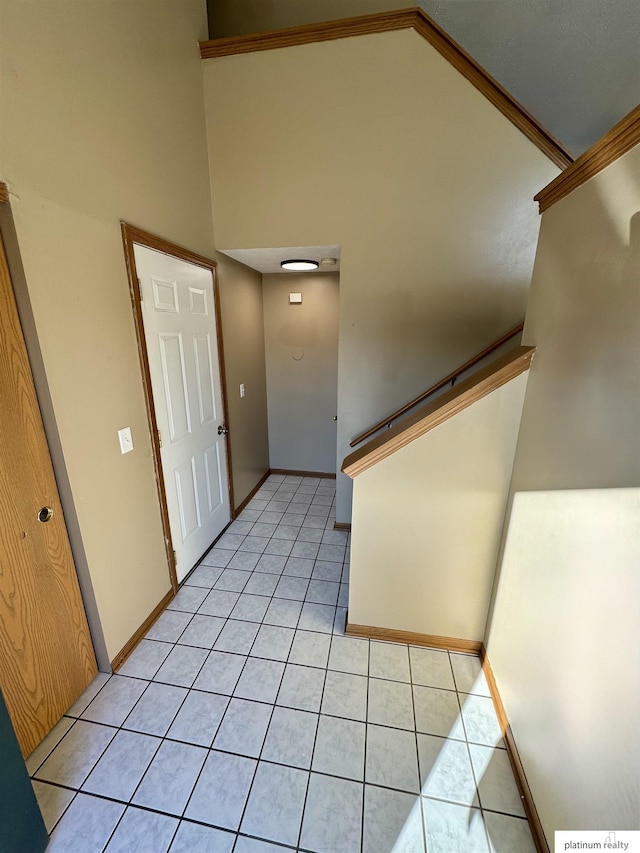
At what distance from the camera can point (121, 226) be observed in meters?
1.55

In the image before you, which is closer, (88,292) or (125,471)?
(88,292)

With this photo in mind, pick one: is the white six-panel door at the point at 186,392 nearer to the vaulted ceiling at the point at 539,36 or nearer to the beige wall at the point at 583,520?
the beige wall at the point at 583,520

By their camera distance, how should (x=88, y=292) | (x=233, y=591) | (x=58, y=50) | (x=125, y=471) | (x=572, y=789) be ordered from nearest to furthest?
(x=572, y=789) < (x=58, y=50) < (x=88, y=292) < (x=125, y=471) < (x=233, y=591)

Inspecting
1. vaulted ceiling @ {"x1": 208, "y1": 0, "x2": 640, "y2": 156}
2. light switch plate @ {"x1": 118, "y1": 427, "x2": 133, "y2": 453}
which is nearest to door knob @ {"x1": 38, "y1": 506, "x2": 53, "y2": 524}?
light switch plate @ {"x1": 118, "y1": 427, "x2": 133, "y2": 453}

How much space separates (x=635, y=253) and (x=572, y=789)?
4.66ft

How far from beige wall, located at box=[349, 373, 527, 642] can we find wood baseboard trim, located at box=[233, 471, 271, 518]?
155 centimetres

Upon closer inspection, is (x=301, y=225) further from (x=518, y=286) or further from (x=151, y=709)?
(x=151, y=709)

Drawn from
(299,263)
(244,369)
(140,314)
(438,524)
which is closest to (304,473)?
(244,369)

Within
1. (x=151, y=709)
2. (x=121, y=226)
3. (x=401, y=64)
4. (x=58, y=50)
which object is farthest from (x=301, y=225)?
(x=151, y=709)

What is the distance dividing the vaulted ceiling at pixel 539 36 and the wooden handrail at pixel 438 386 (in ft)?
7.04

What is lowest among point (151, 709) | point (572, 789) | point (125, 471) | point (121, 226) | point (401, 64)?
point (151, 709)

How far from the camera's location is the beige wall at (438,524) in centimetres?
146

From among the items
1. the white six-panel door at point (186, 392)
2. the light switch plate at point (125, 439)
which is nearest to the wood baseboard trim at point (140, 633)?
the white six-panel door at point (186, 392)

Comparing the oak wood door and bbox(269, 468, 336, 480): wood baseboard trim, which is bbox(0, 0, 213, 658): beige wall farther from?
bbox(269, 468, 336, 480): wood baseboard trim
